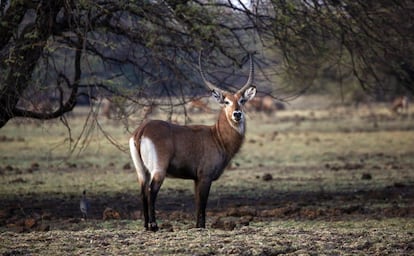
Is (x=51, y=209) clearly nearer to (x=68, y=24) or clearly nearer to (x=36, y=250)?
(x=68, y=24)

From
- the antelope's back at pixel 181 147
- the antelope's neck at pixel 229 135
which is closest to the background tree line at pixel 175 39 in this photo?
the antelope's neck at pixel 229 135

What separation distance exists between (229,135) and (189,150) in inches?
28.5

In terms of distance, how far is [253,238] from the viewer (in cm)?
837

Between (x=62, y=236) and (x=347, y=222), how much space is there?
172 inches

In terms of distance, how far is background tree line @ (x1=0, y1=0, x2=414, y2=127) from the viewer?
11.9m

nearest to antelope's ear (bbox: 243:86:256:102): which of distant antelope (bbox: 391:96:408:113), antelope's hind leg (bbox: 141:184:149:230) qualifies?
antelope's hind leg (bbox: 141:184:149:230)

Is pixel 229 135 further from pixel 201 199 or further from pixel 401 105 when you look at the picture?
pixel 401 105

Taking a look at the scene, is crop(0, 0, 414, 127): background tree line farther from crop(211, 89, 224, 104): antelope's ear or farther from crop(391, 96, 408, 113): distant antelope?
crop(391, 96, 408, 113): distant antelope

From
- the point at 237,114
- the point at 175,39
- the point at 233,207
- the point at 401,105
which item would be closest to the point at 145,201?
the point at 237,114

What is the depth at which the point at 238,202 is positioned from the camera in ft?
44.6

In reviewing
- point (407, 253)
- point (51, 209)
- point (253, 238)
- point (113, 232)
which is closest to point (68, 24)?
point (51, 209)

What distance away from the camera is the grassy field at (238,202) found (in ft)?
26.9

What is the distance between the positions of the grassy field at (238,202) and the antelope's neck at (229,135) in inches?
39.2

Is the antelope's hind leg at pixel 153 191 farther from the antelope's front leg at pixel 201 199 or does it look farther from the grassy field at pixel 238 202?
the antelope's front leg at pixel 201 199
